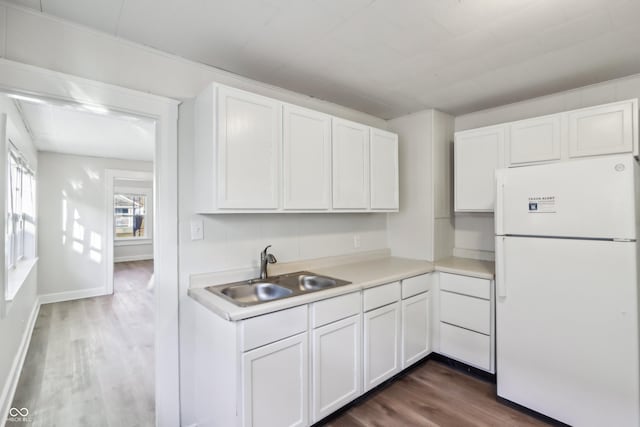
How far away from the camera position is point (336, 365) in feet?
6.50

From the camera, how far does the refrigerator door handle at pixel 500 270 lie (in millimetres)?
2160

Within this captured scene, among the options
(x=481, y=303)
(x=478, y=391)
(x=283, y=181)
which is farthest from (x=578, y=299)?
(x=283, y=181)

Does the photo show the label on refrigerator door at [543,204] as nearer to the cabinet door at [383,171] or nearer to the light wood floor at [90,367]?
the cabinet door at [383,171]

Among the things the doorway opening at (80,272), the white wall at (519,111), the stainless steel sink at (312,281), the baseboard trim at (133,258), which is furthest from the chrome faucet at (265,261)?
the baseboard trim at (133,258)

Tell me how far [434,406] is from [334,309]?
105 centimetres

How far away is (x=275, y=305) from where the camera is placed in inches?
65.1

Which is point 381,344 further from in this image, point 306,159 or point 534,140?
point 534,140

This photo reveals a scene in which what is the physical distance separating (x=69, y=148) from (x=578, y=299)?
615 centimetres

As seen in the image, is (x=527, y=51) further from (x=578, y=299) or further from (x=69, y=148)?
(x=69, y=148)

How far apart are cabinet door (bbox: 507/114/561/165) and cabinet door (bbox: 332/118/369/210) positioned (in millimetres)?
1213

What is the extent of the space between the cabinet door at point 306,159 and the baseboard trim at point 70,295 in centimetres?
471

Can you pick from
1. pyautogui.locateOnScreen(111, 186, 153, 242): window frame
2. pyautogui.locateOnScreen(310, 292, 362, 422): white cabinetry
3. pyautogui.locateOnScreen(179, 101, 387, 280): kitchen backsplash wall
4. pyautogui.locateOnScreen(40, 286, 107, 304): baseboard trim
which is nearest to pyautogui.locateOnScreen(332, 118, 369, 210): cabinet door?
pyautogui.locateOnScreen(179, 101, 387, 280): kitchen backsplash wall

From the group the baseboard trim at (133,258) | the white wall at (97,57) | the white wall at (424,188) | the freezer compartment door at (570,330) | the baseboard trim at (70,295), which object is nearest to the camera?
the white wall at (97,57)

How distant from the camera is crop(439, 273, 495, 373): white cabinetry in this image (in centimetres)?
244
